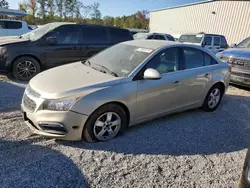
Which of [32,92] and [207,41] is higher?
[207,41]

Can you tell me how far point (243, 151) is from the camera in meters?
3.54

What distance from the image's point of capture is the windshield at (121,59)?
146 inches

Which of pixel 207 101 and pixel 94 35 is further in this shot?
pixel 94 35

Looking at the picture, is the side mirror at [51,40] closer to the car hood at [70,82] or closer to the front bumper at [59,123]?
the car hood at [70,82]

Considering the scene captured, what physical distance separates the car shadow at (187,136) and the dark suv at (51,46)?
3.94 m

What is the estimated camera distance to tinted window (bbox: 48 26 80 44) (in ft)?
22.4

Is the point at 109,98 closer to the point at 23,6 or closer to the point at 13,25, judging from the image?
the point at 13,25

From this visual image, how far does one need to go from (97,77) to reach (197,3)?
27391mm

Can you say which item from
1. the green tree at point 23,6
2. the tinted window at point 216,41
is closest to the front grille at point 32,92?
the tinted window at point 216,41

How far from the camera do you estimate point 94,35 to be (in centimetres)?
754

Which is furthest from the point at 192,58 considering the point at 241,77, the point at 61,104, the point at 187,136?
the point at 241,77

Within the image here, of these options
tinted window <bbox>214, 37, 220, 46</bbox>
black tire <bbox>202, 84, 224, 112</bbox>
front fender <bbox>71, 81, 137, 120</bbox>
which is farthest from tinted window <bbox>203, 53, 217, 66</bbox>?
tinted window <bbox>214, 37, 220, 46</bbox>

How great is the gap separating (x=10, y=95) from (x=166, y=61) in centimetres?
360

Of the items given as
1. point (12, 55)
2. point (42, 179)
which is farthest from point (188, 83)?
point (12, 55)
